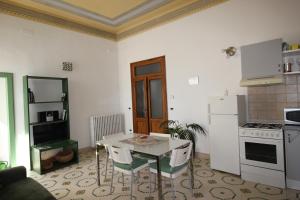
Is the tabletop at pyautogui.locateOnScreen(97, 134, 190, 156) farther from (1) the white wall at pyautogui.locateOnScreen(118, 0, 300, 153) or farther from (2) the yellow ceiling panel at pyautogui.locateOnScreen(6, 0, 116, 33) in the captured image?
(2) the yellow ceiling panel at pyautogui.locateOnScreen(6, 0, 116, 33)

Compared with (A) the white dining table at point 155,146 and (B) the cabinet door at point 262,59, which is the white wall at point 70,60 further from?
(B) the cabinet door at point 262,59

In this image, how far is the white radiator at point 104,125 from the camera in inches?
204

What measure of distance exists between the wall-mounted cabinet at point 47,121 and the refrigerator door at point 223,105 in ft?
9.94

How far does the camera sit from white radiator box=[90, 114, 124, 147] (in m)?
5.18

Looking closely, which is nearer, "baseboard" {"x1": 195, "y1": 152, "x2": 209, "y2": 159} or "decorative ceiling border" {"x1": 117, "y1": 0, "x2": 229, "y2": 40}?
"decorative ceiling border" {"x1": 117, "y1": 0, "x2": 229, "y2": 40}

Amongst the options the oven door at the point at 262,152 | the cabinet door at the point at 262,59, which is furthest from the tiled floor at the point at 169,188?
the cabinet door at the point at 262,59

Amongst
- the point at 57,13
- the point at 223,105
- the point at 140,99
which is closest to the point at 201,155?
the point at 223,105

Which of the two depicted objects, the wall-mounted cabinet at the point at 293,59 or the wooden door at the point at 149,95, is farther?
the wooden door at the point at 149,95

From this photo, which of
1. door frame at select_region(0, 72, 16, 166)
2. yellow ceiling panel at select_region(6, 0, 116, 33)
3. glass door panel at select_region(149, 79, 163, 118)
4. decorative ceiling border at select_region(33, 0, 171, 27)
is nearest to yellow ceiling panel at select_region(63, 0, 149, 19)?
decorative ceiling border at select_region(33, 0, 171, 27)

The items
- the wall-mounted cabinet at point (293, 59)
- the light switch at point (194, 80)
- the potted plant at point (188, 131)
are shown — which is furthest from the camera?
the light switch at point (194, 80)

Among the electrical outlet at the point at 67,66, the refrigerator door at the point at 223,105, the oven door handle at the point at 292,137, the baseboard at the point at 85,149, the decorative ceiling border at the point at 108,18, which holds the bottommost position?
the baseboard at the point at 85,149

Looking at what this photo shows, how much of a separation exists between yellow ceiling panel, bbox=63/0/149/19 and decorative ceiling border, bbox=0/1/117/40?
762 millimetres

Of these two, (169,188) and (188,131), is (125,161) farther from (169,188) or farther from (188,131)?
(188,131)

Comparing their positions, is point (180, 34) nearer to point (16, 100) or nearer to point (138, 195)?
point (138, 195)
